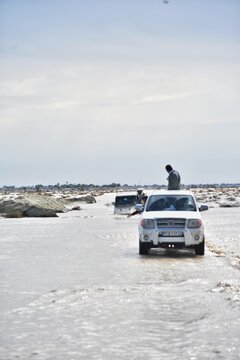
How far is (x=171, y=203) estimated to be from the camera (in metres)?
19.4

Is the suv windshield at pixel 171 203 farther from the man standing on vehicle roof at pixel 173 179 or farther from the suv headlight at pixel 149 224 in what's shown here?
the man standing on vehicle roof at pixel 173 179

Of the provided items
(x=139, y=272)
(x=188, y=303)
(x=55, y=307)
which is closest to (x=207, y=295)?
(x=188, y=303)

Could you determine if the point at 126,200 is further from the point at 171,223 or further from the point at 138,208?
the point at 171,223

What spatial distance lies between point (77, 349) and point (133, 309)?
8.32ft

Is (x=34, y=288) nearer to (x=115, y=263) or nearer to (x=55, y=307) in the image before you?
(x=55, y=307)

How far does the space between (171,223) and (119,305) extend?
784cm

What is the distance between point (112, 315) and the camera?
9.41 meters

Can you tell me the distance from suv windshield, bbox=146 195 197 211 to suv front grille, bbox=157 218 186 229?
1.25 m

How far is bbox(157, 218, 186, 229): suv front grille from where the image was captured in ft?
58.6

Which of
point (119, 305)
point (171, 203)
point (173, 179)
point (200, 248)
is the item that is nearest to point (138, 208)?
point (171, 203)

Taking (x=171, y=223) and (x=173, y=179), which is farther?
(x=173, y=179)

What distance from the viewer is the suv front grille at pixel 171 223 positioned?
58.6 ft

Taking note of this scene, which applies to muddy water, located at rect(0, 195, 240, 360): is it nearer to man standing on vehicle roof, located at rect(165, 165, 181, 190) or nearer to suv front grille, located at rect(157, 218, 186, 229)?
suv front grille, located at rect(157, 218, 186, 229)

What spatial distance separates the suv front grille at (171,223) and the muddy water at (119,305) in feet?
2.63
